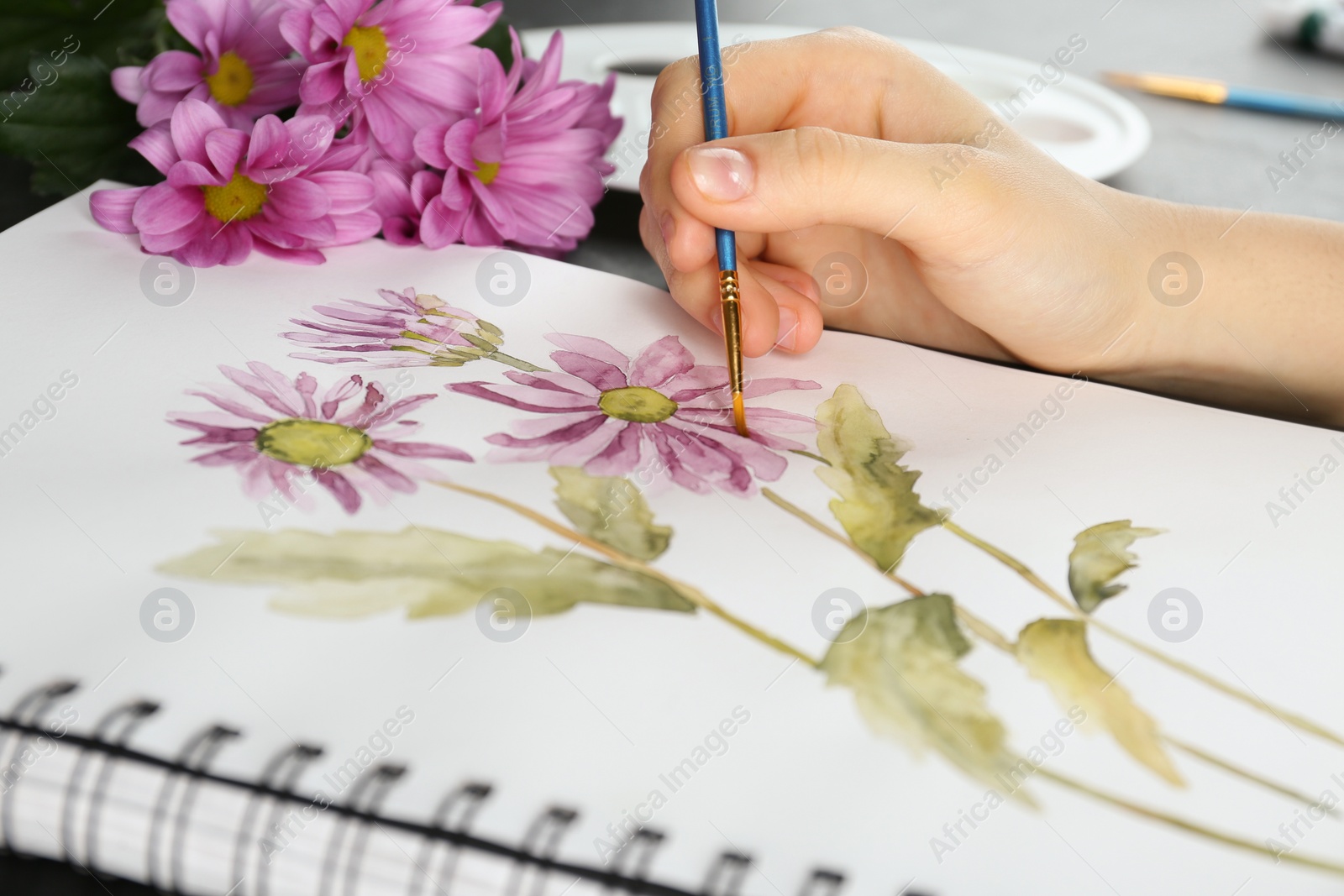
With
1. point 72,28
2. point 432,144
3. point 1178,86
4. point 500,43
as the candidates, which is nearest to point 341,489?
point 432,144

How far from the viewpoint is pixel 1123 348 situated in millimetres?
516

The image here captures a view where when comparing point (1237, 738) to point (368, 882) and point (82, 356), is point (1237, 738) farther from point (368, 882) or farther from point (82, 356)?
point (82, 356)

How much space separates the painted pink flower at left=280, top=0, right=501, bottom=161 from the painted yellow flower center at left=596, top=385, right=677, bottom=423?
18cm

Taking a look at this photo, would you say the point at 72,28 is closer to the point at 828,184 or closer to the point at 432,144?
the point at 432,144

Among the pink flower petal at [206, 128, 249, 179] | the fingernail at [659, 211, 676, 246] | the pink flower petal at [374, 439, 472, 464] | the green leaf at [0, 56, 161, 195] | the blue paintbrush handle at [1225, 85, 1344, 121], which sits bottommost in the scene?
the green leaf at [0, 56, 161, 195]

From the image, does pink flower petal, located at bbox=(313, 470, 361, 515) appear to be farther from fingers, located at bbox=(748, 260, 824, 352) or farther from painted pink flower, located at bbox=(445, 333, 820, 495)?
fingers, located at bbox=(748, 260, 824, 352)

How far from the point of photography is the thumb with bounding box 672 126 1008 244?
43 centimetres

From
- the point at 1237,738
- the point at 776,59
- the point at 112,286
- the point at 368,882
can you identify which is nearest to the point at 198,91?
the point at 112,286

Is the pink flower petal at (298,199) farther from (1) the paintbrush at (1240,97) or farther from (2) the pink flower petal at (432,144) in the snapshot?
(1) the paintbrush at (1240,97)

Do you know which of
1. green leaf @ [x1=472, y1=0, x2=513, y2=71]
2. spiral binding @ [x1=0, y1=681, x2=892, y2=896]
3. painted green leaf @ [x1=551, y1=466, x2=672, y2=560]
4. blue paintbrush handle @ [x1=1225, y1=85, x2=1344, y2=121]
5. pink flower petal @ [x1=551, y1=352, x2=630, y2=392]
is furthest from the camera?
blue paintbrush handle @ [x1=1225, y1=85, x2=1344, y2=121]

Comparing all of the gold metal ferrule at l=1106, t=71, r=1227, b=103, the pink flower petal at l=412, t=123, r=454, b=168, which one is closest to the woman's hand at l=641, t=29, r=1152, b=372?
the pink flower petal at l=412, t=123, r=454, b=168

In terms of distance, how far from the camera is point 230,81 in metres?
0.51

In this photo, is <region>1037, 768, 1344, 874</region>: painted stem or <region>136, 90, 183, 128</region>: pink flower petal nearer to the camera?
<region>1037, 768, 1344, 874</region>: painted stem

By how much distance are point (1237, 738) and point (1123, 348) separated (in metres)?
0.27
